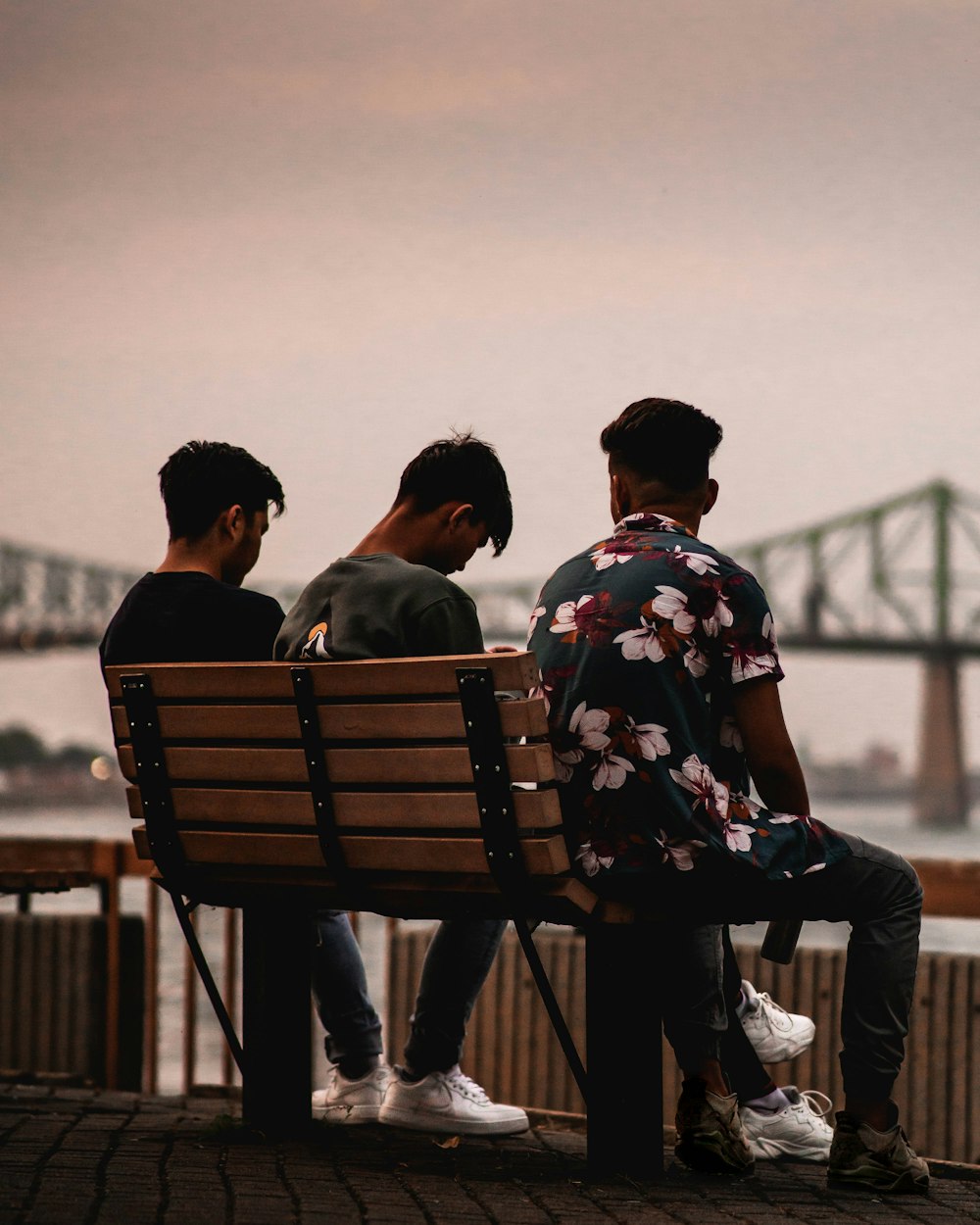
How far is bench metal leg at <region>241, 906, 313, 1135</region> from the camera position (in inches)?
103

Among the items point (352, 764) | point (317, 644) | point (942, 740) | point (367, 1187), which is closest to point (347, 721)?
point (352, 764)

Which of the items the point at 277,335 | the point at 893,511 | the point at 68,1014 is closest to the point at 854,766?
the point at 893,511

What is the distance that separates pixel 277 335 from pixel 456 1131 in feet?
132

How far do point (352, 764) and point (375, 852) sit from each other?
0.12 meters

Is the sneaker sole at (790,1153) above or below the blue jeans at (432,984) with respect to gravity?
below

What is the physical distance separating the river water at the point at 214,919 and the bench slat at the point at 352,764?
7172 mm

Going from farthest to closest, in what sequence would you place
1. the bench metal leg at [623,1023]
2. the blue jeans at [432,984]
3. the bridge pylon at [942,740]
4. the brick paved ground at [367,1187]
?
1. the bridge pylon at [942,740]
2. the blue jeans at [432,984]
3. the bench metal leg at [623,1023]
4. the brick paved ground at [367,1187]

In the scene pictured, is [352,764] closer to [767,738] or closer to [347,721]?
[347,721]

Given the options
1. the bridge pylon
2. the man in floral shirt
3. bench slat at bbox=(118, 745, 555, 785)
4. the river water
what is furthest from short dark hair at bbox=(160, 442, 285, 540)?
the bridge pylon

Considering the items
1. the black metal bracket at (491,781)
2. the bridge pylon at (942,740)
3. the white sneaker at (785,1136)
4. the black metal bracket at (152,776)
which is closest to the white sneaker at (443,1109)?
the white sneaker at (785,1136)

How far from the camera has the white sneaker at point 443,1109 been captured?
2.75m

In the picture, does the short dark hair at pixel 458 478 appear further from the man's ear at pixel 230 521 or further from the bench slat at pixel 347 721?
the bench slat at pixel 347 721

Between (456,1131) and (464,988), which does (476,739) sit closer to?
(464,988)

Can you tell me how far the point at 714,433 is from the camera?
2.50 meters
